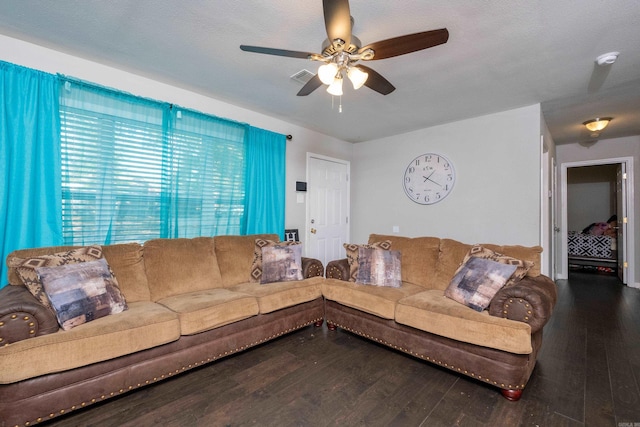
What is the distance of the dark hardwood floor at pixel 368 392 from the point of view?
1631 mm

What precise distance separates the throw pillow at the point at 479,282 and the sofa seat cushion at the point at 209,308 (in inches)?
65.3

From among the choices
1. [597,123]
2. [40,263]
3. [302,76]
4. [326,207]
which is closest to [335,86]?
[302,76]

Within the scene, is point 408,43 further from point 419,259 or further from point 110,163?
point 110,163

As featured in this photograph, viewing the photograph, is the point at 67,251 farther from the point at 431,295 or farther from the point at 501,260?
the point at 501,260

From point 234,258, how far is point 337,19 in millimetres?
2319

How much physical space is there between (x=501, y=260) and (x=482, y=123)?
227 cm

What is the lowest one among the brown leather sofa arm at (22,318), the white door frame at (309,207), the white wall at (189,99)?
the brown leather sofa arm at (22,318)

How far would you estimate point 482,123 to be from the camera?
3.74m

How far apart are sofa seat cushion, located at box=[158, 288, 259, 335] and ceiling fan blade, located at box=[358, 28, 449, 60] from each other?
2020 millimetres

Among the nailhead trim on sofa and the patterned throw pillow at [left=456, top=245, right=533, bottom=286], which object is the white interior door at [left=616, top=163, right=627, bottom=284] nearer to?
the patterned throw pillow at [left=456, top=245, right=533, bottom=286]

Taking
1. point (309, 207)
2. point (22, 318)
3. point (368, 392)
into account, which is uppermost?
point (309, 207)

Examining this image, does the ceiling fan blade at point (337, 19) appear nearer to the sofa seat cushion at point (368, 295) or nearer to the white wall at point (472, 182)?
the sofa seat cushion at point (368, 295)

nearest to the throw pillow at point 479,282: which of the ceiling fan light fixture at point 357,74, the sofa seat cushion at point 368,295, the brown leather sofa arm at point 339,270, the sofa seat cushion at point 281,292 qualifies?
the sofa seat cushion at point 368,295

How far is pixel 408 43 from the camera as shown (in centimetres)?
167
